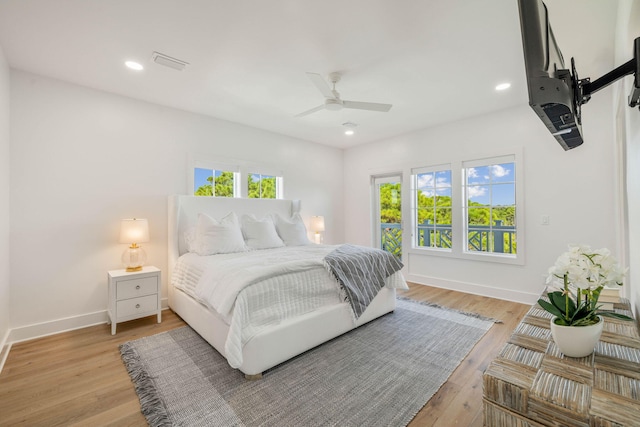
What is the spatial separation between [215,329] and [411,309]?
228cm

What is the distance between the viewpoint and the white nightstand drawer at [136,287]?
2.79 metres

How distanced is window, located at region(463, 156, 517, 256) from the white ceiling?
931 millimetres

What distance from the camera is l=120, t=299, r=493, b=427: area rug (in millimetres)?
1646

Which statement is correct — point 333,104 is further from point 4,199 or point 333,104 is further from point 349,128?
point 4,199

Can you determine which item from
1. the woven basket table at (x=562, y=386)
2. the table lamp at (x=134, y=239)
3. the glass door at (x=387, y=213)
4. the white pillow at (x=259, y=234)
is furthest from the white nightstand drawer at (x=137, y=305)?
the glass door at (x=387, y=213)

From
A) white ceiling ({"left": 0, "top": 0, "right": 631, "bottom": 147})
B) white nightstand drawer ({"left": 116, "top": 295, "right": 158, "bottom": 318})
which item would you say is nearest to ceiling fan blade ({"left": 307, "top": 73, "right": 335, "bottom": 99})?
white ceiling ({"left": 0, "top": 0, "right": 631, "bottom": 147})

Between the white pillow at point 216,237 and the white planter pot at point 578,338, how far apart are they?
300cm

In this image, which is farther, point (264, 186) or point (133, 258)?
point (264, 186)

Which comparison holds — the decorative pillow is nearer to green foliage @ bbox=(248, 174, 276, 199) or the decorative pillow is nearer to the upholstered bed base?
the upholstered bed base

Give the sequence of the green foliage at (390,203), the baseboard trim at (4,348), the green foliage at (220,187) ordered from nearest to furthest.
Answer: the baseboard trim at (4,348), the green foliage at (220,187), the green foliage at (390,203)

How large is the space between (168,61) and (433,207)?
13.3 ft

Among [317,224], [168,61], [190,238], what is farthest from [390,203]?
[168,61]

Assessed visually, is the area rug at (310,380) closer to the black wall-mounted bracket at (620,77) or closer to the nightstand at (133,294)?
the nightstand at (133,294)

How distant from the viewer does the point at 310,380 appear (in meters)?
1.97
